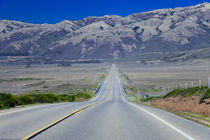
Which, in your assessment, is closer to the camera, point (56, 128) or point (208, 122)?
point (56, 128)

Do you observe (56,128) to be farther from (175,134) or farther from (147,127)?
(175,134)

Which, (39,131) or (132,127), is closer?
(39,131)

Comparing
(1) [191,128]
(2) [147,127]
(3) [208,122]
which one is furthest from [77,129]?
(3) [208,122]

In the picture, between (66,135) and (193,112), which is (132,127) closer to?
(66,135)

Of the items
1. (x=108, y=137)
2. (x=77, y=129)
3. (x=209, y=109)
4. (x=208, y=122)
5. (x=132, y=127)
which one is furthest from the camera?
(x=209, y=109)

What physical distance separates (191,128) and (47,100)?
2531 cm

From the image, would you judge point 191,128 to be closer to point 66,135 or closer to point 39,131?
point 66,135

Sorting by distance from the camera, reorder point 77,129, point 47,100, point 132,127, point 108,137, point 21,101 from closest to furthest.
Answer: point 108,137 < point 77,129 < point 132,127 < point 21,101 < point 47,100

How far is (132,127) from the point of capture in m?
10.2

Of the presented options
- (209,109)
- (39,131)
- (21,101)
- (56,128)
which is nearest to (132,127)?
(56,128)

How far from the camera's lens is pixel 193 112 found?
15.6m

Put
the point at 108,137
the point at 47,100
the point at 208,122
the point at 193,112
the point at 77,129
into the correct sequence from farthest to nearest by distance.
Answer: the point at 47,100 < the point at 193,112 < the point at 208,122 < the point at 77,129 < the point at 108,137

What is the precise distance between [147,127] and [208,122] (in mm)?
3143

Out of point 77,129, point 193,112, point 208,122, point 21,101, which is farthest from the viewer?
point 21,101
